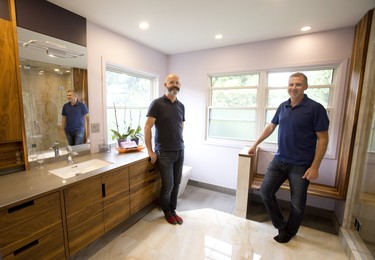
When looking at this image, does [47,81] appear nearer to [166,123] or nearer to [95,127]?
[95,127]

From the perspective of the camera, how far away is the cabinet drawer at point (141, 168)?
78.9 inches

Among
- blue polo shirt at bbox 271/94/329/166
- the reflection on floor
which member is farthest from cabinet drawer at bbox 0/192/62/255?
blue polo shirt at bbox 271/94/329/166

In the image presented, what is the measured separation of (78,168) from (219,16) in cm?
220

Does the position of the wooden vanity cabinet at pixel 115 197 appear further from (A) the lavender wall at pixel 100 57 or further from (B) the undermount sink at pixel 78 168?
(A) the lavender wall at pixel 100 57

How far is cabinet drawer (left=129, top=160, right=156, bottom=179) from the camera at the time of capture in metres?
2.00

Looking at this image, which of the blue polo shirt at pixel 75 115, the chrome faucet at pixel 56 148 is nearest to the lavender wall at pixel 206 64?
the blue polo shirt at pixel 75 115

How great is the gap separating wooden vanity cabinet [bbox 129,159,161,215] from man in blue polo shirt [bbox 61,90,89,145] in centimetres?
77

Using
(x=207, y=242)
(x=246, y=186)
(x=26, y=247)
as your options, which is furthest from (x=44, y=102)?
(x=246, y=186)

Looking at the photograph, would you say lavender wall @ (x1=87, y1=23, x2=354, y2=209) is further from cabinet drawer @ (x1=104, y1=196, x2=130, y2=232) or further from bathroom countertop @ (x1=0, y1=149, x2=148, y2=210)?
cabinet drawer @ (x1=104, y1=196, x2=130, y2=232)

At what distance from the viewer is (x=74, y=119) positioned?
207 centimetres

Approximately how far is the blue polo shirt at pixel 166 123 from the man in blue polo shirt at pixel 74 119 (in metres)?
0.82

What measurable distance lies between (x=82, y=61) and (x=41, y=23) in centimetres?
46

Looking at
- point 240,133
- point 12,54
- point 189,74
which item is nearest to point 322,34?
point 240,133

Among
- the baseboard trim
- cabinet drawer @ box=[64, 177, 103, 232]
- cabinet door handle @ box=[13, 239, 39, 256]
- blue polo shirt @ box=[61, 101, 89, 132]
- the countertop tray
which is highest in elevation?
blue polo shirt @ box=[61, 101, 89, 132]
